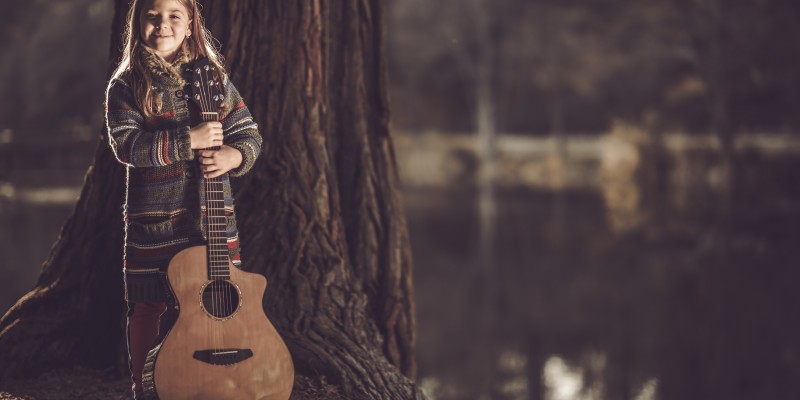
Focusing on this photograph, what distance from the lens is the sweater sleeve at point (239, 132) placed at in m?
4.11

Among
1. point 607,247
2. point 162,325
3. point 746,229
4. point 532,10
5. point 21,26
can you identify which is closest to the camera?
point 162,325

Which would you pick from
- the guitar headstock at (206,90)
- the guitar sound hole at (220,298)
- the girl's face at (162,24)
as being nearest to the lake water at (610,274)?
the guitar sound hole at (220,298)

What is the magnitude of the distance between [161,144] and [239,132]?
0.37m

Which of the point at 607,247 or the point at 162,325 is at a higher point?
the point at 162,325

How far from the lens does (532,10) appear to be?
112ft

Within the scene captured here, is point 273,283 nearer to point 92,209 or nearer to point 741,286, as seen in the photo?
point 92,209

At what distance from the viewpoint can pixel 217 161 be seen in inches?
157

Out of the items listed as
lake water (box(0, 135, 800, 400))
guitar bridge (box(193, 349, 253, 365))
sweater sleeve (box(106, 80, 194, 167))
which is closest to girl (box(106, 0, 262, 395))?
sweater sleeve (box(106, 80, 194, 167))

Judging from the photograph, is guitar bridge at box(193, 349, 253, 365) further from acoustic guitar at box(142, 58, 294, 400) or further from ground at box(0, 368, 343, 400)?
ground at box(0, 368, 343, 400)

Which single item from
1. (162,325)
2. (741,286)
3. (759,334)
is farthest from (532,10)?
(162,325)

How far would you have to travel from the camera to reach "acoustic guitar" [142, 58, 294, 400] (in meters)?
3.89

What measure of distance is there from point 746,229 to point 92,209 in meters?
15.0

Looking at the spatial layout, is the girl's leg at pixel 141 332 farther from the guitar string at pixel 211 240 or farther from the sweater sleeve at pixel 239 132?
the sweater sleeve at pixel 239 132

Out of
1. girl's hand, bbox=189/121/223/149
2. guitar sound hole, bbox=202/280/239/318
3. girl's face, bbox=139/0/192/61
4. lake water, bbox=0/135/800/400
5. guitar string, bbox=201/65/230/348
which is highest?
girl's face, bbox=139/0/192/61
